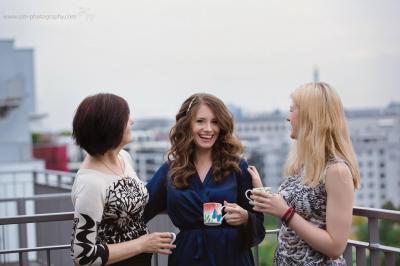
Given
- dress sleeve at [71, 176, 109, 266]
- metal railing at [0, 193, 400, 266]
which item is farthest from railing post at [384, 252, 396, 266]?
dress sleeve at [71, 176, 109, 266]

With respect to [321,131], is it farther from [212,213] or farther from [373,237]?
Result: [373,237]

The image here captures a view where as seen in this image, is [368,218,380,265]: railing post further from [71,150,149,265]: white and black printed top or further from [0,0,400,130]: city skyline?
[0,0,400,130]: city skyline

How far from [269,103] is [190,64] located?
7125 millimetres

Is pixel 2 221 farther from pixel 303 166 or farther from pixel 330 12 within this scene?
pixel 330 12

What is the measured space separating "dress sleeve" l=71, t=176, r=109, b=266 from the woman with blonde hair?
56cm

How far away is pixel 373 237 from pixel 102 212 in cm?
118

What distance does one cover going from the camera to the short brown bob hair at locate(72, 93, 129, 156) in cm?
187

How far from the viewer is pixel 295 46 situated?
170 feet

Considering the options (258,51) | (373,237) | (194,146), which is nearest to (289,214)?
(194,146)

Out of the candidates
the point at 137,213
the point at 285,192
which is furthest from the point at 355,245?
the point at 137,213

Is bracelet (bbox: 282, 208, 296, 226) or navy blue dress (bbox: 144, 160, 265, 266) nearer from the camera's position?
bracelet (bbox: 282, 208, 296, 226)

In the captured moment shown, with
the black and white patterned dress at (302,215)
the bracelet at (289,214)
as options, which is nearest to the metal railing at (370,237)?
the black and white patterned dress at (302,215)

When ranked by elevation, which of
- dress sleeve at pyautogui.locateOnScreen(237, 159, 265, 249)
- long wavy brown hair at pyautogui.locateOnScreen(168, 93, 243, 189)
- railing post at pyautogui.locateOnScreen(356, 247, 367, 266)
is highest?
long wavy brown hair at pyautogui.locateOnScreen(168, 93, 243, 189)

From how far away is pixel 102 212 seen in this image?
73.4 inches
